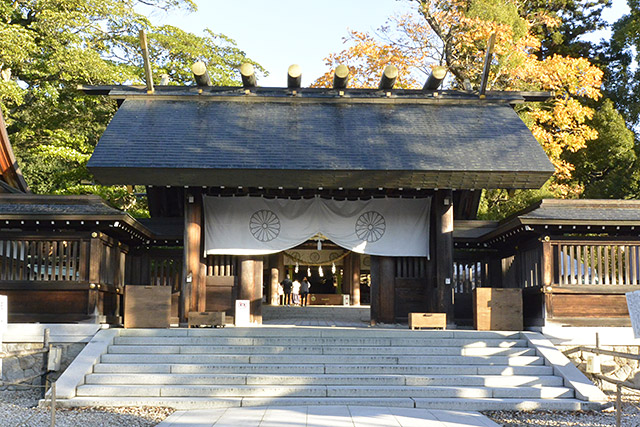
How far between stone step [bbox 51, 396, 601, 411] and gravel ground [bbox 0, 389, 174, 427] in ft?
0.53

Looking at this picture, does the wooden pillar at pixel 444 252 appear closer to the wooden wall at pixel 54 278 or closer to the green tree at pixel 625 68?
the wooden wall at pixel 54 278

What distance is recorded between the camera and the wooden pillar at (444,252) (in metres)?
13.5

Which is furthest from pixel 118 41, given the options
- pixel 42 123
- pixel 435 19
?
pixel 435 19

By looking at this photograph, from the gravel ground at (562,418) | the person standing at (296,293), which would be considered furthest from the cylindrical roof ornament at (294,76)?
the person standing at (296,293)

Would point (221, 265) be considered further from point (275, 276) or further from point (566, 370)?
point (275, 276)

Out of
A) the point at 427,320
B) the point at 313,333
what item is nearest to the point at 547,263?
the point at 427,320

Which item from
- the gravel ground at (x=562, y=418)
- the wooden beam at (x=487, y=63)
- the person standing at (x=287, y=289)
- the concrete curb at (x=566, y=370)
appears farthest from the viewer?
→ the person standing at (x=287, y=289)

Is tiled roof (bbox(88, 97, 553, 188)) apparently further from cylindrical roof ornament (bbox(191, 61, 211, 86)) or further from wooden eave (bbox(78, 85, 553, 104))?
cylindrical roof ornament (bbox(191, 61, 211, 86))

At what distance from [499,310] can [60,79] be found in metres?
16.1

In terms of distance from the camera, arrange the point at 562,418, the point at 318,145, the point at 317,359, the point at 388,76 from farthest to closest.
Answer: the point at 388,76
the point at 318,145
the point at 317,359
the point at 562,418

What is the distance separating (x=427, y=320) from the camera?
1236 cm

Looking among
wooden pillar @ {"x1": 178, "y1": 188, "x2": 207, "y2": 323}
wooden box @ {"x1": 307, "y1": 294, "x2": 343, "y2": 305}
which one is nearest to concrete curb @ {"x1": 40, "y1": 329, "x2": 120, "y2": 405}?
wooden pillar @ {"x1": 178, "y1": 188, "x2": 207, "y2": 323}

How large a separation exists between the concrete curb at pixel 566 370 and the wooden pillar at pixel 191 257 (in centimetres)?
671

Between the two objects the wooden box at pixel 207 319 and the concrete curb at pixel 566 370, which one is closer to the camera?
the concrete curb at pixel 566 370
